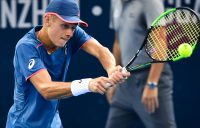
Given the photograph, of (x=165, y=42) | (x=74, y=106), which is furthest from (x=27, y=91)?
(x=74, y=106)

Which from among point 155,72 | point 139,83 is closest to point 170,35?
point 155,72

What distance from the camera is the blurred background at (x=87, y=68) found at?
7.49m

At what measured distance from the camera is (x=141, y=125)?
784 centimetres

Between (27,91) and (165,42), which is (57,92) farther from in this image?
(165,42)

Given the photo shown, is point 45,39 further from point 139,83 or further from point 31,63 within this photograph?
point 139,83

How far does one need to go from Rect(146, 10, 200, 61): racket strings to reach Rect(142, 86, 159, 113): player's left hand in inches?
20.9

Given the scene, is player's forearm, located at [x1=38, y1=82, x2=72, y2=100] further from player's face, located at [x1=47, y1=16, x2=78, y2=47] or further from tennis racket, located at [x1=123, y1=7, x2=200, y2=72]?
tennis racket, located at [x1=123, y1=7, x2=200, y2=72]

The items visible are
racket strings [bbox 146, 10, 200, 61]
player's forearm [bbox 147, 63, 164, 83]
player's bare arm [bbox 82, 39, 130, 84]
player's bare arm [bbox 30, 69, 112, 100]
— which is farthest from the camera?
player's forearm [bbox 147, 63, 164, 83]

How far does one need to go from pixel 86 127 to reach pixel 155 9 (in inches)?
76.8

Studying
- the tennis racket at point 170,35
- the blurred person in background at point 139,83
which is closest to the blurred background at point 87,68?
the blurred person in background at point 139,83

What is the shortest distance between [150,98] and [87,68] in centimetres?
145

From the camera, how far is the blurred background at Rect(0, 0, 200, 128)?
7.49 meters

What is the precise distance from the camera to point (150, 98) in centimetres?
633

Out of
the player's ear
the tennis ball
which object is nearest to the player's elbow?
the player's ear
